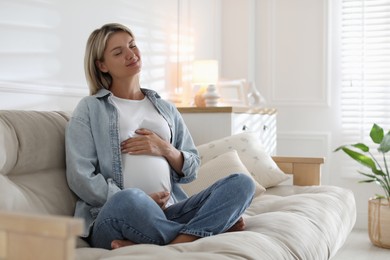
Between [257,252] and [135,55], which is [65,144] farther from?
[257,252]

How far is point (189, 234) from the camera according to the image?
71.5 inches

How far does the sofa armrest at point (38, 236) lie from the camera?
35.1 inches

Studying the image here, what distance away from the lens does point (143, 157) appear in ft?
6.94

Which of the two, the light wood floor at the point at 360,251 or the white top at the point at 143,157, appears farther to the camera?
the light wood floor at the point at 360,251

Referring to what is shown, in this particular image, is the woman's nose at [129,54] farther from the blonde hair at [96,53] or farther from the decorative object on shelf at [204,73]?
the decorative object on shelf at [204,73]

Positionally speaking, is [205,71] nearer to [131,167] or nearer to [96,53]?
[96,53]

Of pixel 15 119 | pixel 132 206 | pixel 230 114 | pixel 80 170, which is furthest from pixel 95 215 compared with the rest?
pixel 230 114

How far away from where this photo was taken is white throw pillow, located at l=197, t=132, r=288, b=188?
3.09m

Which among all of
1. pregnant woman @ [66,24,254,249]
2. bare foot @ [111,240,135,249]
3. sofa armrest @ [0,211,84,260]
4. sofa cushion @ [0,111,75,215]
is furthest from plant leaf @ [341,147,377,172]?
sofa armrest @ [0,211,84,260]

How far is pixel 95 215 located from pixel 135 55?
2.08 ft

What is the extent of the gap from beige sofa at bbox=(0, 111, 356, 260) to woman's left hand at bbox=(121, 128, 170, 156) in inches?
9.4

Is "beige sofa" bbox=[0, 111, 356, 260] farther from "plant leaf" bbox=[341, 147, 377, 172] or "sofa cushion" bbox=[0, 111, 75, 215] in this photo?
"plant leaf" bbox=[341, 147, 377, 172]

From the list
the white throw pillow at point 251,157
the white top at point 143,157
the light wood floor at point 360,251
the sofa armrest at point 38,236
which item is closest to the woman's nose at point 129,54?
the white top at point 143,157

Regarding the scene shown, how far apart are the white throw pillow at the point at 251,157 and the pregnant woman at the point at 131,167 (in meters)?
0.71
